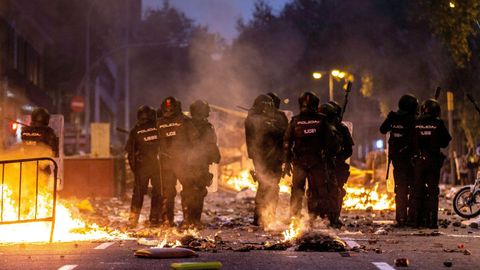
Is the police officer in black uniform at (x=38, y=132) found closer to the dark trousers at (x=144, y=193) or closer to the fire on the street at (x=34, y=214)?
the fire on the street at (x=34, y=214)

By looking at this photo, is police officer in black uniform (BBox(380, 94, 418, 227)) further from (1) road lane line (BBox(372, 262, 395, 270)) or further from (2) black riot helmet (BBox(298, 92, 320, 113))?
(1) road lane line (BBox(372, 262, 395, 270))

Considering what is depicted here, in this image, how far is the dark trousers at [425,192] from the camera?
42.9 ft

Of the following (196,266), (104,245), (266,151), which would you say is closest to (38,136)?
(266,151)

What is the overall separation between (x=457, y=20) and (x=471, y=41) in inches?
220

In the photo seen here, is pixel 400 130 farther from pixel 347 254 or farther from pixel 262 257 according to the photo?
pixel 262 257

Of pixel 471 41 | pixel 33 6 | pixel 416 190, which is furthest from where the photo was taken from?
pixel 33 6

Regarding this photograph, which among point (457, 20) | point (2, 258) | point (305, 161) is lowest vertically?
point (2, 258)

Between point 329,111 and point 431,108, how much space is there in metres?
1.54

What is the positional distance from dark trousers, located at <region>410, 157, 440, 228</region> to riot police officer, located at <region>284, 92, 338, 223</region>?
1.55 m

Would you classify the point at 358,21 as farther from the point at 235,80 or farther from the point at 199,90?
the point at 199,90

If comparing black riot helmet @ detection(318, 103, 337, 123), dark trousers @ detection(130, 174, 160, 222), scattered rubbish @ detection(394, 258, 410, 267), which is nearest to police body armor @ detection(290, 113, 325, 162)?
black riot helmet @ detection(318, 103, 337, 123)

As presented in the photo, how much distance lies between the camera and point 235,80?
56.2 metres

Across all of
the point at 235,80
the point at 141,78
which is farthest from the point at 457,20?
the point at 141,78

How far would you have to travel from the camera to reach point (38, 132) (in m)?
14.3
